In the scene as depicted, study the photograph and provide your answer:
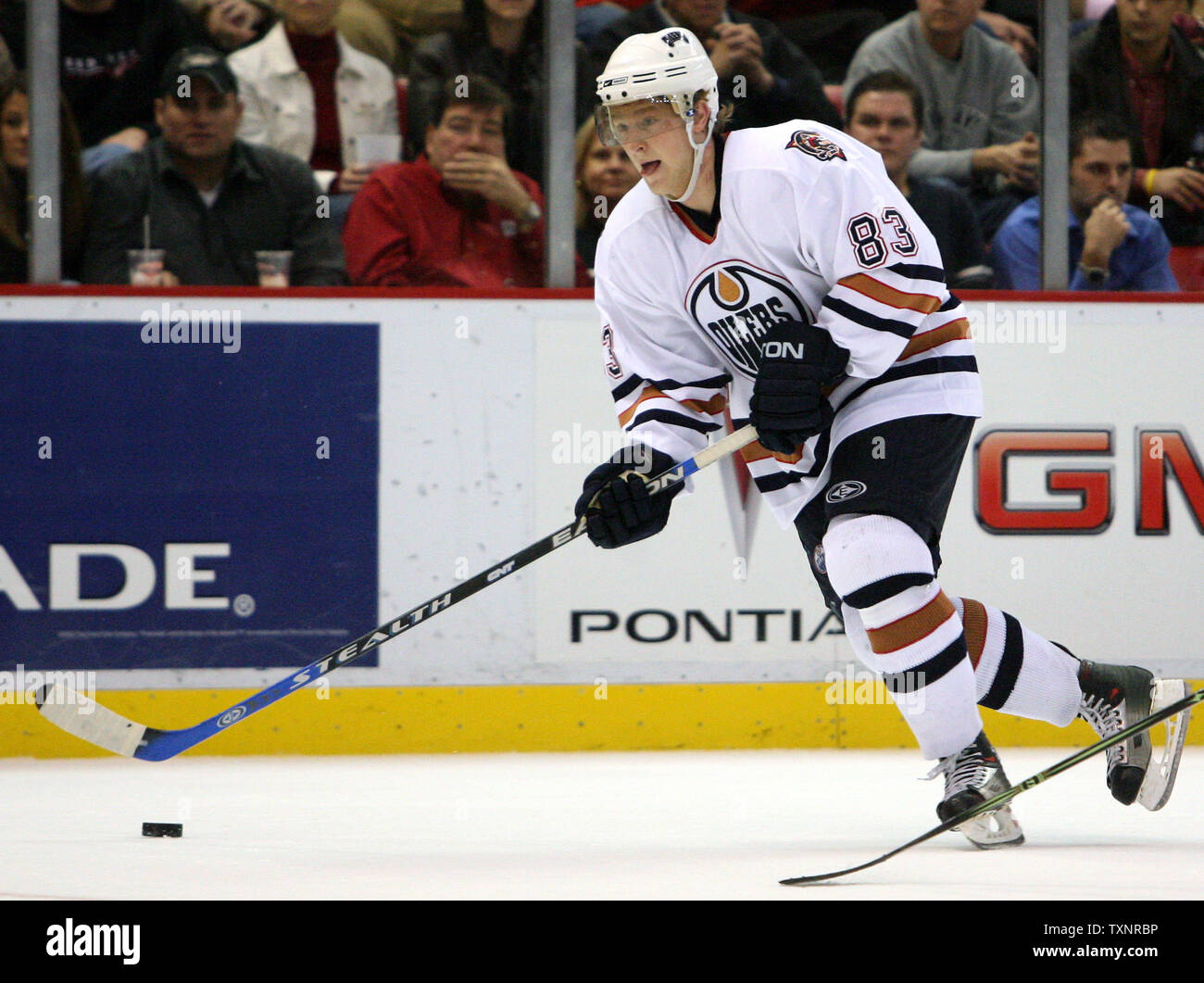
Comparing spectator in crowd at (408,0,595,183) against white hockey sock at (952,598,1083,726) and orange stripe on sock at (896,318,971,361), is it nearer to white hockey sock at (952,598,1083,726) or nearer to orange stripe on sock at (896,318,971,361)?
orange stripe on sock at (896,318,971,361)

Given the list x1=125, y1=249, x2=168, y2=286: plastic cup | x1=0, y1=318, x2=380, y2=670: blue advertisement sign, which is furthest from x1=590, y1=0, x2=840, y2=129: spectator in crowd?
x1=125, y1=249, x2=168, y2=286: plastic cup

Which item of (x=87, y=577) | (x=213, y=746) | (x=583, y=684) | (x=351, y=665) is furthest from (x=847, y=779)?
(x=87, y=577)

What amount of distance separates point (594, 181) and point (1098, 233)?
4.18ft

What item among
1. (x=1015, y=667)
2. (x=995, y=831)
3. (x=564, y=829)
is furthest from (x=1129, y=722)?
(x=564, y=829)

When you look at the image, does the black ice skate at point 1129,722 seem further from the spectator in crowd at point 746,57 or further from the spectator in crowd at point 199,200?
the spectator in crowd at point 199,200

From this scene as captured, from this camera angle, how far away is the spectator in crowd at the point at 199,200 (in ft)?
13.1

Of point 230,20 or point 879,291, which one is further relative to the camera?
point 230,20

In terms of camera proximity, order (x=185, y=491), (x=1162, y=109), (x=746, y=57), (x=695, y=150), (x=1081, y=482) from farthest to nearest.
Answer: (x=1162, y=109)
(x=746, y=57)
(x=1081, y=482)
(x=185, y=491)
(x=695, y=150)

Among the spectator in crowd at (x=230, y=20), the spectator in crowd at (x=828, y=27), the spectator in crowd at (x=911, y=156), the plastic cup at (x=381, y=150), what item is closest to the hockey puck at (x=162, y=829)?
the plastic cup at (x=381, y=150)

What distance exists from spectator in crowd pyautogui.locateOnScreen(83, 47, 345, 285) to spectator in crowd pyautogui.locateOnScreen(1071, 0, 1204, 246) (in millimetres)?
2026

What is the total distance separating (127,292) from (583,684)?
1.37 metres

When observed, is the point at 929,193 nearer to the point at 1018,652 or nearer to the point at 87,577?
the point at 1018,652

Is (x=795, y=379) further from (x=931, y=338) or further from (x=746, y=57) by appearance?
(x=746, y=57)

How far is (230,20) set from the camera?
161 inches
